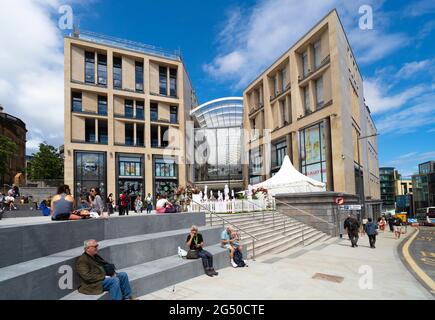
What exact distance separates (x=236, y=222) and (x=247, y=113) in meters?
36.0

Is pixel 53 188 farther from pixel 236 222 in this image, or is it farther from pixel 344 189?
pixel 344 189

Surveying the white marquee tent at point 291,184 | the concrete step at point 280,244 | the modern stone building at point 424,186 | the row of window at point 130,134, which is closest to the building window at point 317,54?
the white marquee tent at point 291,184

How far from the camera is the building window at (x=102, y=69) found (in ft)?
119

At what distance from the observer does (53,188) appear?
31.9 metres

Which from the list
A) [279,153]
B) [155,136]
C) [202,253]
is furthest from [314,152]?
[202,253]

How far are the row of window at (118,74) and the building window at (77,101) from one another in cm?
207

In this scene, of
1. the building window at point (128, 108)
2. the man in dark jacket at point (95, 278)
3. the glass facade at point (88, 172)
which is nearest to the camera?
the man in dark jacket at point (95, 278)

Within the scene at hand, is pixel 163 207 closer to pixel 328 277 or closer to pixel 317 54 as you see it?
pixel 328 277

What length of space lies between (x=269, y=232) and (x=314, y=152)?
18.8 meters

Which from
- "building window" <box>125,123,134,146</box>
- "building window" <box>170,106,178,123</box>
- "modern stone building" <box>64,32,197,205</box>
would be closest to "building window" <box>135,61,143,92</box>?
"modern stone building" <box>64,32,197,205</box>

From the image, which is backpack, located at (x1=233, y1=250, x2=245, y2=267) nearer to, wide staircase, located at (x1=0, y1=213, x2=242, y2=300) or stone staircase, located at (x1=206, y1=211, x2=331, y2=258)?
wide staircase, located at (x1=0, y1=213, x2=242, y2=300)

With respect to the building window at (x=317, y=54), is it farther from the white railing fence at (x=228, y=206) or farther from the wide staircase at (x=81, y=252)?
the wide staircase at (x=81, y=252)

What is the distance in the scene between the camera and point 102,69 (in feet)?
120
